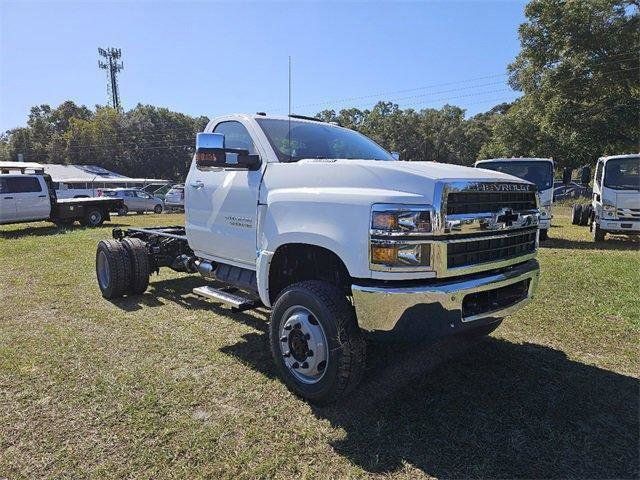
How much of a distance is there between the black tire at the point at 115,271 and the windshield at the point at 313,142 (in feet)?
9.94

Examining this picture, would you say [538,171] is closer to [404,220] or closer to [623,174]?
[623,174]

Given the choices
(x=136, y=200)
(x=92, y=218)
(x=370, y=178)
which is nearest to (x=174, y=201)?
(x=136, y=200)

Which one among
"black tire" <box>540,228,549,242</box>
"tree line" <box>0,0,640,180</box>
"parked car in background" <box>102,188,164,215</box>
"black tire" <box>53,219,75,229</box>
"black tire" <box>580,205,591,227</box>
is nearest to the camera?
"black tire" <box>540,228,549,242</box>

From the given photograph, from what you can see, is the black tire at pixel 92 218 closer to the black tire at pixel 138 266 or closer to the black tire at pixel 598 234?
the black tire at pixel 138 266

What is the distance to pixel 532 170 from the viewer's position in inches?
488

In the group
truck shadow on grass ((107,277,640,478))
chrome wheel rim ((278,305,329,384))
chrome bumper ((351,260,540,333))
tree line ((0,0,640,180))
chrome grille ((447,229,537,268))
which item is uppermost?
tree line ((0,0,640,180))

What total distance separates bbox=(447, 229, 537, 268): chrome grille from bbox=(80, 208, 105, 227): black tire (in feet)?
55.2

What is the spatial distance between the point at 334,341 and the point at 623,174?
1099 cm

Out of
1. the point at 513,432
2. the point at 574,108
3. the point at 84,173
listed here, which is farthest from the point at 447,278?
the point at 84,173

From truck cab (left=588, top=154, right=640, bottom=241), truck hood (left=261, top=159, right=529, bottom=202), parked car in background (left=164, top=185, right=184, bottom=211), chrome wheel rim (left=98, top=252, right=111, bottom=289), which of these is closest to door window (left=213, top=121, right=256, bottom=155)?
truck hood (left=261, top=159, right=529, bottom=202)

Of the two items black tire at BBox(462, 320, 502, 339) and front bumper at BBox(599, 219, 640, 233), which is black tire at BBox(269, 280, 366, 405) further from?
front bumper at BBox(599, 219, 640, 233)

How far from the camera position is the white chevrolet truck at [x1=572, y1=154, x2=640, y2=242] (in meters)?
11.0

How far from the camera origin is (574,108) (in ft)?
90.0

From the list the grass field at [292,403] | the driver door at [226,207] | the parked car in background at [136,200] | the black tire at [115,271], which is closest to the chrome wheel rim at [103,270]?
the black tire at [115,271]
